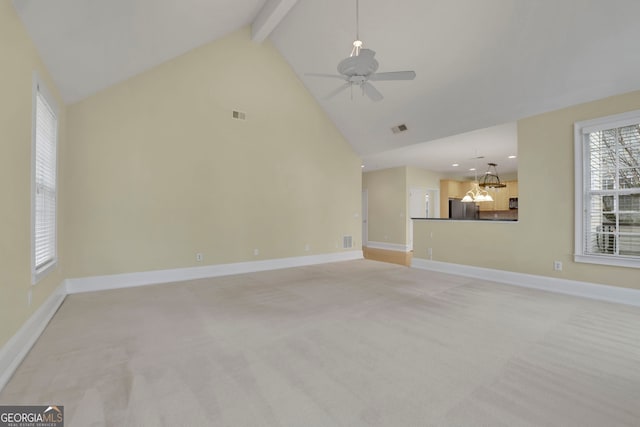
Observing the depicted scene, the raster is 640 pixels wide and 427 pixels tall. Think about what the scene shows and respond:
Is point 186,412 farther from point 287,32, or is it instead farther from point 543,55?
point 287,32

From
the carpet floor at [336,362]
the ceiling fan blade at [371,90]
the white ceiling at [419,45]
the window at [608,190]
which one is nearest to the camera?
the carpet floor at [336,362]

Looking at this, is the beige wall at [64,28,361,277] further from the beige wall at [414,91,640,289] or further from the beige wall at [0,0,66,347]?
the beige wall at [414,91,640,289]

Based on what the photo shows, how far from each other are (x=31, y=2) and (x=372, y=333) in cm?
383

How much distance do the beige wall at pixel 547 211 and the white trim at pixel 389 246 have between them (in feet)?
12.2

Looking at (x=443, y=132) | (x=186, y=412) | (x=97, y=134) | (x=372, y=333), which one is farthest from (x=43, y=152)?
(x=443, y=132)

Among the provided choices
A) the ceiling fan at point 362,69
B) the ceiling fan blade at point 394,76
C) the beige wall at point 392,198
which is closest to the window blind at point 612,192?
the ceiling fan blade at point 394,76

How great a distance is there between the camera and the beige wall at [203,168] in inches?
165

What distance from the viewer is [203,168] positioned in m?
5.02

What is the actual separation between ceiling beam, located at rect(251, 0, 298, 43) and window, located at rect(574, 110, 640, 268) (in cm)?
443

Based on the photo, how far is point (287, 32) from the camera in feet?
17.4

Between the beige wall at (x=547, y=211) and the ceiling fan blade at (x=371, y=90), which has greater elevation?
the ceiling fan blade at (x=371, y=90)

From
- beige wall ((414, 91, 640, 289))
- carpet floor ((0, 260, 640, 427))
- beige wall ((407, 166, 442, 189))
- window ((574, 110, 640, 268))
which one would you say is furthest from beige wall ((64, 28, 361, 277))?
window ((574, 110, 640, 268))

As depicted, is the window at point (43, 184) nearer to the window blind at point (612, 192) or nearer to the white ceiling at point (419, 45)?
the white ceiling at point (419, 45)

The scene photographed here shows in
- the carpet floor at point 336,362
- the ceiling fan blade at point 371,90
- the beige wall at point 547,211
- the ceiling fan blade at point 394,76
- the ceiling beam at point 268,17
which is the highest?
→ the ceiling beam at point 268,17
